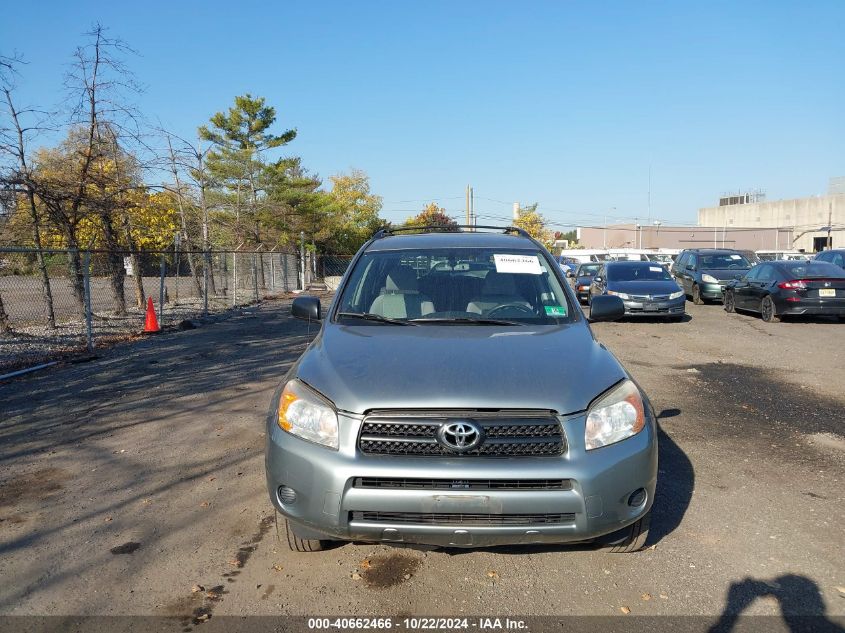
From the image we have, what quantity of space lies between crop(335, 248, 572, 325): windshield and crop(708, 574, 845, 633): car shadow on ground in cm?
182

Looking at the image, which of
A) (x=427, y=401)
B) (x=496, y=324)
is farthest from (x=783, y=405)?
(x=427, y=401)

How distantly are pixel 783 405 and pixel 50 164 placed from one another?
13.6 m

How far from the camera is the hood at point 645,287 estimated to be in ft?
49.4

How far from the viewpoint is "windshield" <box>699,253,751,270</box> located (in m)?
20.2

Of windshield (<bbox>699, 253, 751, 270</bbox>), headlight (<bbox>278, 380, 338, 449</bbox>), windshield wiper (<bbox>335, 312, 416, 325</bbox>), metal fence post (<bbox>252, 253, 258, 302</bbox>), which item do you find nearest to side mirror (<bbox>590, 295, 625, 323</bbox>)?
windshield wiper (<bbox>335, 312, 416, 325</bbox>)

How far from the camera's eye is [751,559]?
3520mm

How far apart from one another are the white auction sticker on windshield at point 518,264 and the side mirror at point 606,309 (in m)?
0.57

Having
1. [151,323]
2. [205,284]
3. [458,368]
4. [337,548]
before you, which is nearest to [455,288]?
[458,368]

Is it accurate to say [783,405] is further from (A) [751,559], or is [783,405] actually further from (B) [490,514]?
(B) [490,514]

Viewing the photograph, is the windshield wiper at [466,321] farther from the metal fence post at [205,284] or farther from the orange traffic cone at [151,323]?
the metal fence post at [205,284]

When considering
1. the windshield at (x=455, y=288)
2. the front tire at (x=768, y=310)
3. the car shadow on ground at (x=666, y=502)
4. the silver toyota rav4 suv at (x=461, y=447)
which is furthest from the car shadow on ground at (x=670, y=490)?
the front tire at (x=768, y=310)

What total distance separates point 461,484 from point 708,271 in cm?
1897

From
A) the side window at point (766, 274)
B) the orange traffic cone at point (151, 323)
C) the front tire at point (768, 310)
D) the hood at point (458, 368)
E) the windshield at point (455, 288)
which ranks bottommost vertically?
the front tire at point (768, 310)

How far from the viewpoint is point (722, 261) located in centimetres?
2053
